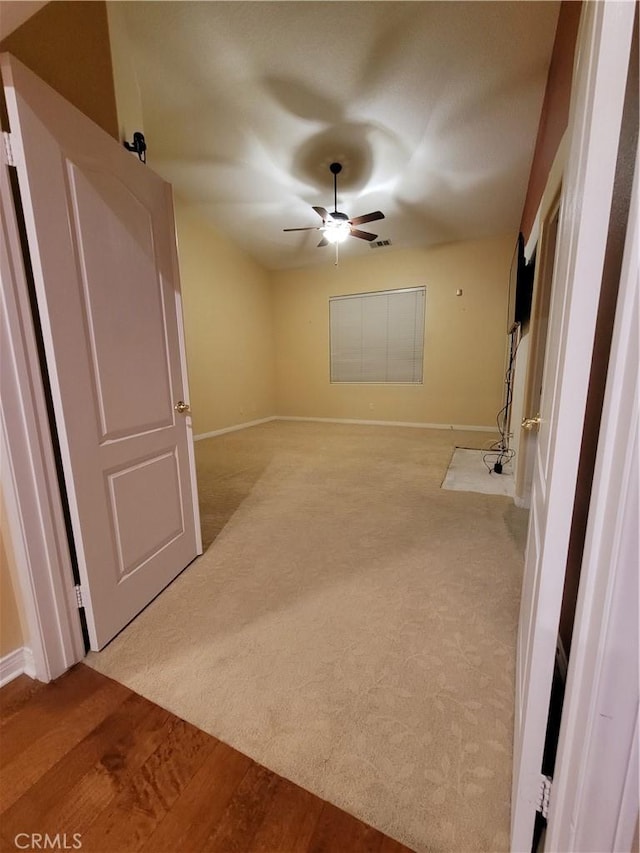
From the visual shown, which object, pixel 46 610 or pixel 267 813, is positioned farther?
pixel 46 610

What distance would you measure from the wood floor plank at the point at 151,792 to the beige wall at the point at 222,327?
4.53m

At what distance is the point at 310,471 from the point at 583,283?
10.7ft

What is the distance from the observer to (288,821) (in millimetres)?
849

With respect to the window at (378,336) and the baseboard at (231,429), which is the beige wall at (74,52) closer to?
the baseboard at (231,429)

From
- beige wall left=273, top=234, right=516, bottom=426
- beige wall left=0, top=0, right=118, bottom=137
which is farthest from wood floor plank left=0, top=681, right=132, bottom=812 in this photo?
beige wall left=273, top=234, right=516, bottom=426

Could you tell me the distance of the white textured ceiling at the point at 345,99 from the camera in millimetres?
2178

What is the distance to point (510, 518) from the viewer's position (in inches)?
97.2

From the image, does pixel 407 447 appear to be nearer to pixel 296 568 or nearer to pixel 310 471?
pixel 310 471

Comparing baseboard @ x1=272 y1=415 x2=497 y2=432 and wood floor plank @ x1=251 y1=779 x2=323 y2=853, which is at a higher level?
wood floor plank @ x1=251 y1=779 x2=323 y2=853

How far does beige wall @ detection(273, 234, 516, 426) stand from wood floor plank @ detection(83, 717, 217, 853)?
5897mm

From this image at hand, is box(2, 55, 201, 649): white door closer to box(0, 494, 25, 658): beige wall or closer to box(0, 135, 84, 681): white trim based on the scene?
box(0, 135, 84, 681): white trim

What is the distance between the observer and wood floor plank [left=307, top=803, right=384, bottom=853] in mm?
801

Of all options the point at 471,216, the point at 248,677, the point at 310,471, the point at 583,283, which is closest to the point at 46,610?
the point at 248,677
